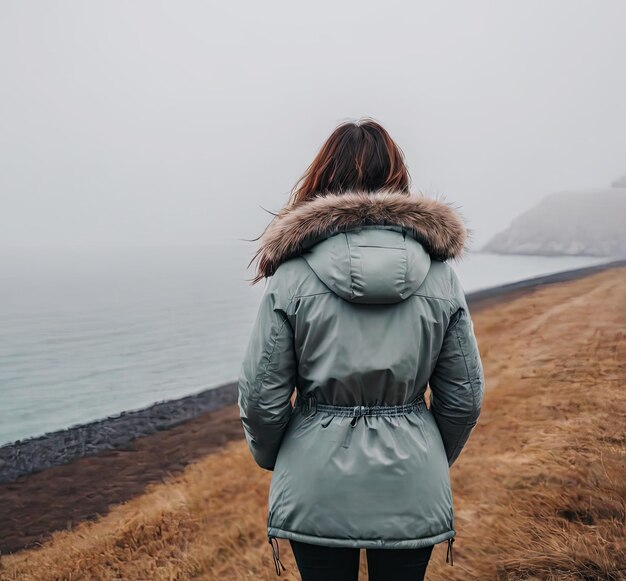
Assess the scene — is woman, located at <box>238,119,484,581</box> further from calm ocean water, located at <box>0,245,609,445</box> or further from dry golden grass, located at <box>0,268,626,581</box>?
calm ocean water, located at <box>0,245,609,445</box>

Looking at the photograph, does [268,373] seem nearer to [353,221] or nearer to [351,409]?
[351,409]

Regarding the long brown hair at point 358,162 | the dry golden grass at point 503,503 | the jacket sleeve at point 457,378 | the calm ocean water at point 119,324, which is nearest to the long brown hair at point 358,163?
the long brown hair at point 358,162

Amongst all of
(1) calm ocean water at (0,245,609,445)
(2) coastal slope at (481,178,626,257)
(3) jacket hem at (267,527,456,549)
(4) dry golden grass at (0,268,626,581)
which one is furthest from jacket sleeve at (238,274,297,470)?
(2) coastal slope at (481,178,626,257)

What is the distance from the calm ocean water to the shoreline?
6.9 inches

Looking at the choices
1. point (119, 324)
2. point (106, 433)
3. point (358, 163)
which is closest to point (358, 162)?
point (358, 163)

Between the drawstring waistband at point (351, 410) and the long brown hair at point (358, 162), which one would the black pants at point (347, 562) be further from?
the long brown hair at point (358, 162)

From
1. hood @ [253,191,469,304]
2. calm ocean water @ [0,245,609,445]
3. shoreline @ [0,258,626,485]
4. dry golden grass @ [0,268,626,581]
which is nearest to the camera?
hood @ [253,191,469,304]

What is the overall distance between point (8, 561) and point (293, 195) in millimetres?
3638

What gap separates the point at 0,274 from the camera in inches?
276

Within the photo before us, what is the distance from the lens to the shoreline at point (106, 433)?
5.27 m

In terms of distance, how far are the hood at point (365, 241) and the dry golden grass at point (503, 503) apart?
1.73 metres

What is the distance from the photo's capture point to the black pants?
4.37 ft

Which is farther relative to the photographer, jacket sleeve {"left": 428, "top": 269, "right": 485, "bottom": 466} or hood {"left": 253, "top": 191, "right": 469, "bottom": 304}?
jacket sleeve {"left": 428, "top": 269, "right": 485, "bottom": 466}

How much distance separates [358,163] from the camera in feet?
4.59
